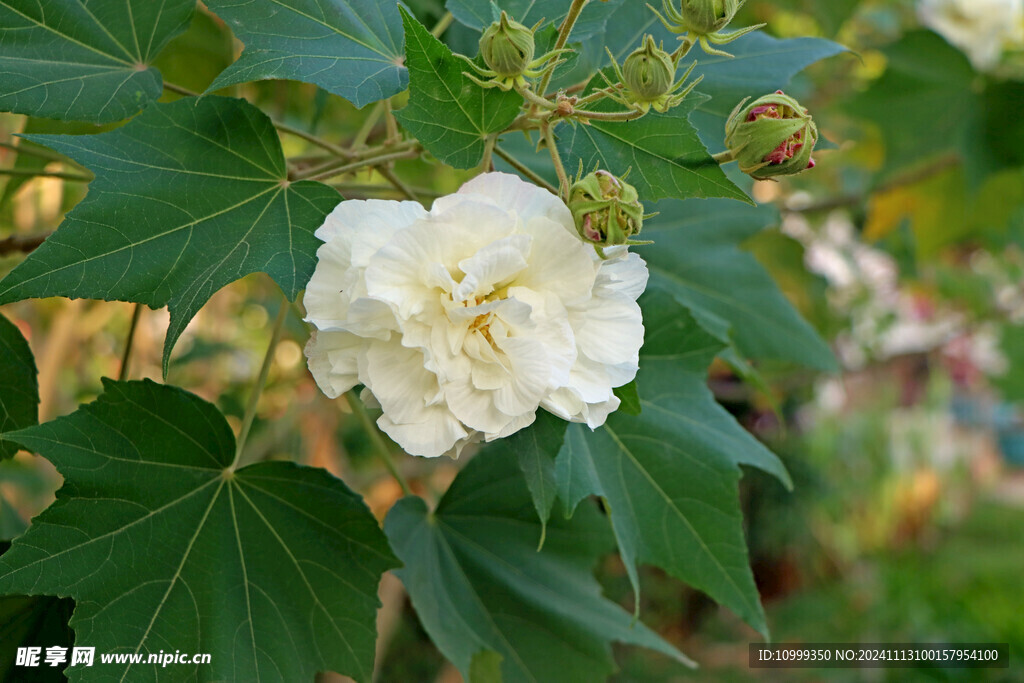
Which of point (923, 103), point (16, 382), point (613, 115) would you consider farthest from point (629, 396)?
point (923, 103)

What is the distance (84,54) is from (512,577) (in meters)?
0.60

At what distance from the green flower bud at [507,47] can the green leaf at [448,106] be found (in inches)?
0.9

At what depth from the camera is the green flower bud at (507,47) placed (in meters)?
0.45

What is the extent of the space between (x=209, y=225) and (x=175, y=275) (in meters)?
0.05

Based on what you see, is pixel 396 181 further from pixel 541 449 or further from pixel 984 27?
pixel 984 27

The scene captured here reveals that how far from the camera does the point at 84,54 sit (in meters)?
0.62

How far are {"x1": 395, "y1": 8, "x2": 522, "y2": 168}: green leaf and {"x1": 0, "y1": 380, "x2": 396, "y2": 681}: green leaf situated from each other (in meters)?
0.28

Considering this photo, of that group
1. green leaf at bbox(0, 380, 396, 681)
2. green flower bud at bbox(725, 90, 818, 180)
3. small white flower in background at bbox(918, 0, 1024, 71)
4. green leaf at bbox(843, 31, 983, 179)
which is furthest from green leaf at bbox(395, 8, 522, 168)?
small white flower in background at bbox(918, 0, 1024, 71)

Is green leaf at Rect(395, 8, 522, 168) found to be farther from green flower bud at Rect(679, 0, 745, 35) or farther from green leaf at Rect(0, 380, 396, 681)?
green leaf at Rect(0, 380, 396, 681)

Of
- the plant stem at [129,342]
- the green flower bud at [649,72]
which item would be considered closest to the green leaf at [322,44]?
the green flower bud at [649,72]

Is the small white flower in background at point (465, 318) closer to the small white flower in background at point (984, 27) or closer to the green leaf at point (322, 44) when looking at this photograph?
the green leaf at point (322, 44)

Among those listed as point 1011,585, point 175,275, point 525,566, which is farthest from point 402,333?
point 1011,585

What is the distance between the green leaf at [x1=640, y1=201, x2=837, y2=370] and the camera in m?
0.93

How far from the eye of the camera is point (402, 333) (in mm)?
449
